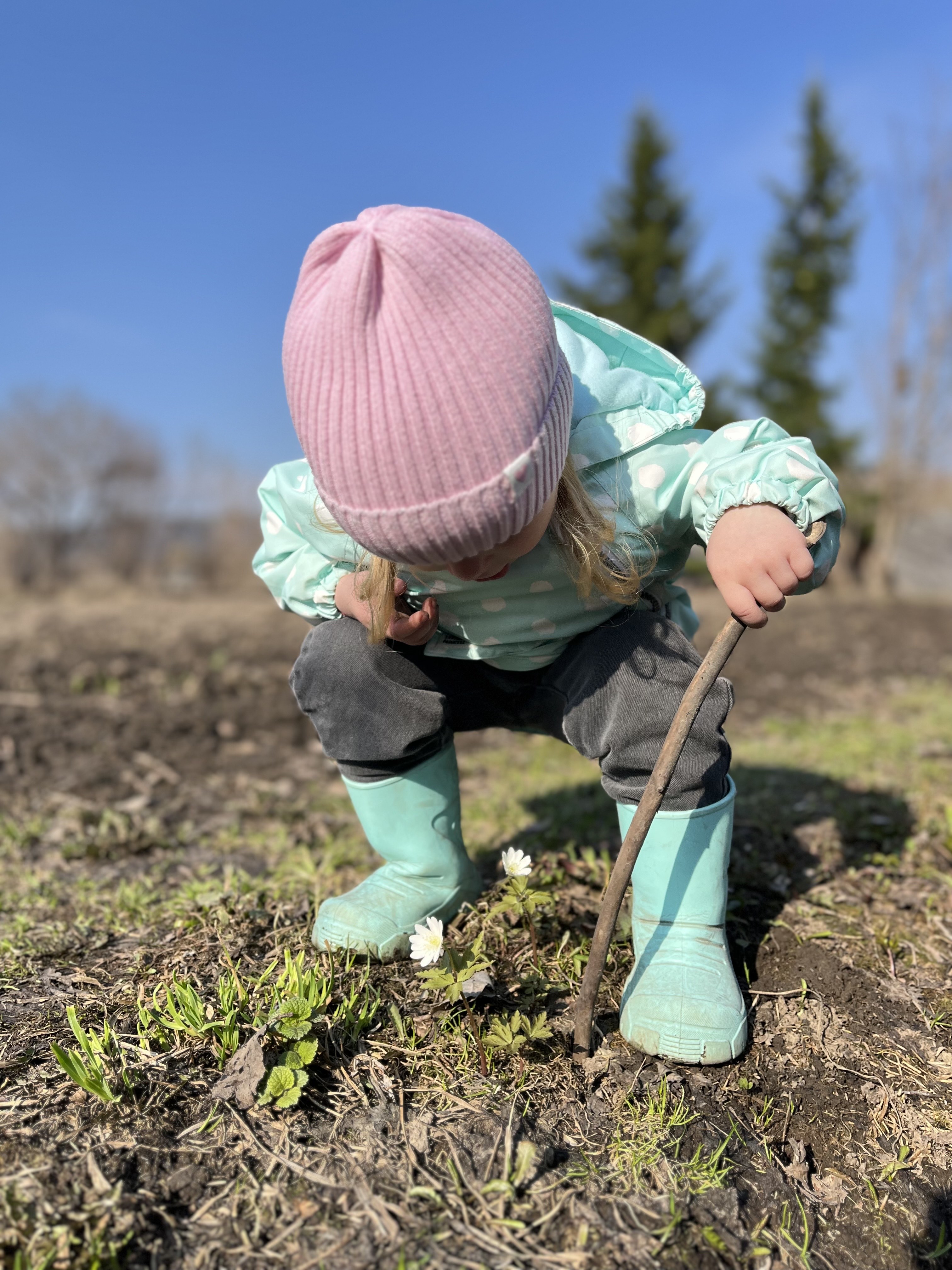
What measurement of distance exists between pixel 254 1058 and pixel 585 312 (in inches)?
61.6

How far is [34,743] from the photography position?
13.2 feet

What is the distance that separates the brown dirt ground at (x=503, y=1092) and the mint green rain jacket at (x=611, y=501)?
2.17 ft

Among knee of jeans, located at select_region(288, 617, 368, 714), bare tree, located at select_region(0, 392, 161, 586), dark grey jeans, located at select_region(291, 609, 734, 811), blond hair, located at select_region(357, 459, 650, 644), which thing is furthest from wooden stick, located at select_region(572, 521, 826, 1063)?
bare tree, located at select_region(0, 392, 161, 586)

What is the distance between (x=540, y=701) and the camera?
6.82 ft

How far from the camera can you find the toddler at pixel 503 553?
1.38m

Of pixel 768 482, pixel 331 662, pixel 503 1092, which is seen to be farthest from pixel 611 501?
pixel 503 1092

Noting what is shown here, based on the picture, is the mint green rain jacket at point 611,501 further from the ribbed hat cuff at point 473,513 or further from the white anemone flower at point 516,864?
the white anemone flower at point 516,864

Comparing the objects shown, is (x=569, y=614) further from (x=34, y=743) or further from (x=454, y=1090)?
(x=34, y=743)

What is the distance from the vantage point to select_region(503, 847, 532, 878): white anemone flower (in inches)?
70.7

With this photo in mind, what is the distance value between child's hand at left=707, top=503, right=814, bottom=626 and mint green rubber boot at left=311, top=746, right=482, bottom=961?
0.81 m

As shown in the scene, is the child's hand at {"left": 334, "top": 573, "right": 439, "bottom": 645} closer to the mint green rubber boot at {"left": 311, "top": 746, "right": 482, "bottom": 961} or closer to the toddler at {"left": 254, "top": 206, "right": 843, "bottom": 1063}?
the toddler at {"left": 254, "top": 206, "right": 843, "bottom": 1063}

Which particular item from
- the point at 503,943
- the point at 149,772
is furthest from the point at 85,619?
the point at 503,943

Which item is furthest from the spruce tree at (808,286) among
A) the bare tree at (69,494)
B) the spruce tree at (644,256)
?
the bare tree at (69,494)

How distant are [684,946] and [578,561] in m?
0.76
